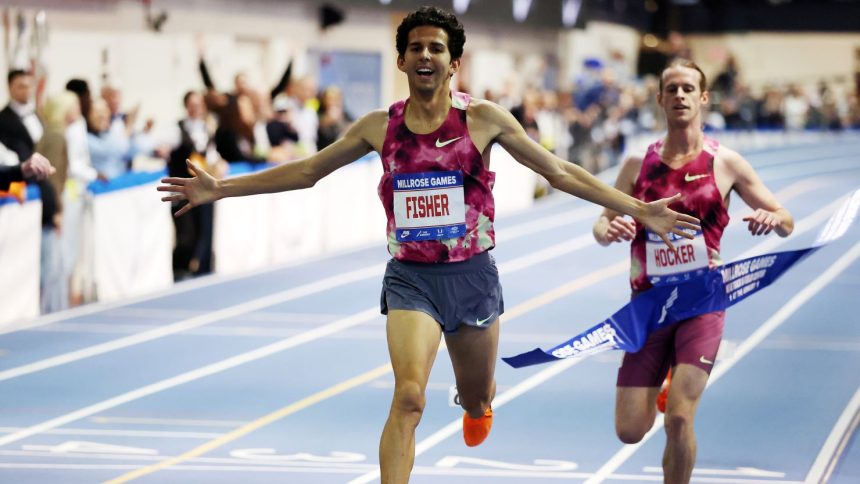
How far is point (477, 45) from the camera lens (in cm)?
3491

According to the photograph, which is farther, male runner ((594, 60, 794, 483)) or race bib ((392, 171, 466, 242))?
male runner ((594, 60, 794, 483))

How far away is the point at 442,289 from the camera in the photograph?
6398 mm

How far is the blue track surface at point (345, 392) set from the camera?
8219 mm

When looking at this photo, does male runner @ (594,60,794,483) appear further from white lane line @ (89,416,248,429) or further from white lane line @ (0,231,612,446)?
white lane line @ (0,231,612,446)

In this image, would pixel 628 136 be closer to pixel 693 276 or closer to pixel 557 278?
pixel 557 278

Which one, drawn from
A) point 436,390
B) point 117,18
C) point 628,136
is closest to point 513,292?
point 436,390

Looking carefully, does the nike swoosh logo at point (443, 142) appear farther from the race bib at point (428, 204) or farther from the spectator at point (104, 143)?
the spectator at point (104, 143)

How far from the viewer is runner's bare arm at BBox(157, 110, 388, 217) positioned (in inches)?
252

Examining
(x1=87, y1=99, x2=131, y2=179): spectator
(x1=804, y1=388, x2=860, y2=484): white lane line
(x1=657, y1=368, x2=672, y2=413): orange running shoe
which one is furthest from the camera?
(x1=87, y1=99, x2=131, y2=179): spectator

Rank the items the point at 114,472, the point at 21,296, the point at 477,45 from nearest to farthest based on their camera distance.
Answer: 1. the point at 114,472
2. the point at 21,296
3. the point at 477,45

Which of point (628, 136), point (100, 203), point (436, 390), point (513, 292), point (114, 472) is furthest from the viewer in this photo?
point (628, 136)

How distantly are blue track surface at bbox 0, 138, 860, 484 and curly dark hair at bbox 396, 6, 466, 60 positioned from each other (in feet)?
8.08

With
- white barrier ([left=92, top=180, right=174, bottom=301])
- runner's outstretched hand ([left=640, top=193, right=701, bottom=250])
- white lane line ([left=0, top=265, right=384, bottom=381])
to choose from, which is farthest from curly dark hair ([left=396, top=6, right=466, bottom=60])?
white barrier ([left=92, top=180, right=174, bottom=301])

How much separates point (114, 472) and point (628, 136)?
84.1 ft
